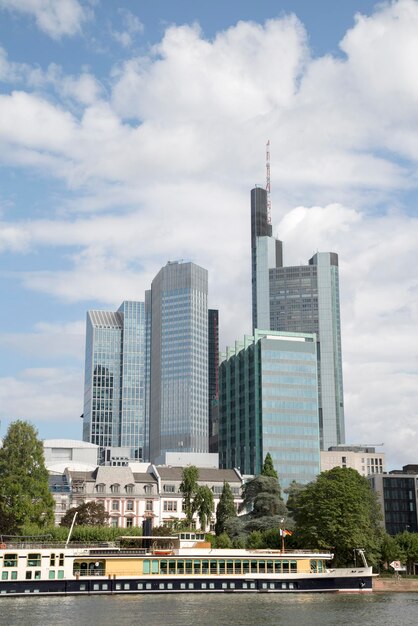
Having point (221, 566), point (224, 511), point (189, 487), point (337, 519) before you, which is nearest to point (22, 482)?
point (221, 566)

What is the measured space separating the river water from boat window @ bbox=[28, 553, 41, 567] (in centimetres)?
503

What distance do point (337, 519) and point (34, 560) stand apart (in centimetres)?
4023

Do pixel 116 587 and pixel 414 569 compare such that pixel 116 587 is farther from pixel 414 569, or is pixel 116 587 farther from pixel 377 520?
pixel 414 569

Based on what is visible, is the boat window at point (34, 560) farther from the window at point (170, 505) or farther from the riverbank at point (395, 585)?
the window at point (170, 505)

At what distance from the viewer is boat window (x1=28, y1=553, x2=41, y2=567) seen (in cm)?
9762

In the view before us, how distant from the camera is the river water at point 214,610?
72.7 meters

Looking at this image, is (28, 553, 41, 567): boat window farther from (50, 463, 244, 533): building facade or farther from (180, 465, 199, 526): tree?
(50, 463, 244, 533): building facade

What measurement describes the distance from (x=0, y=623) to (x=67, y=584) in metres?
27.4

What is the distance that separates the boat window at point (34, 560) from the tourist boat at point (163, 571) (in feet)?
0.37

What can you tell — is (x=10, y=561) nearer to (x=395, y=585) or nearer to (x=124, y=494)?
(x=395, y=585)

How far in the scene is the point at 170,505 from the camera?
17625cm

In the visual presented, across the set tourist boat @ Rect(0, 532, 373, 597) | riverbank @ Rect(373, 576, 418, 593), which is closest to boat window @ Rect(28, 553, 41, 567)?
tourist boat @ Rect(0, 532, 373, 597)

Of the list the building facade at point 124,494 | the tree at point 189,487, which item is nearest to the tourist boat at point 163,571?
the tree at point 189,487

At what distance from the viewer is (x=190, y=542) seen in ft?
348
